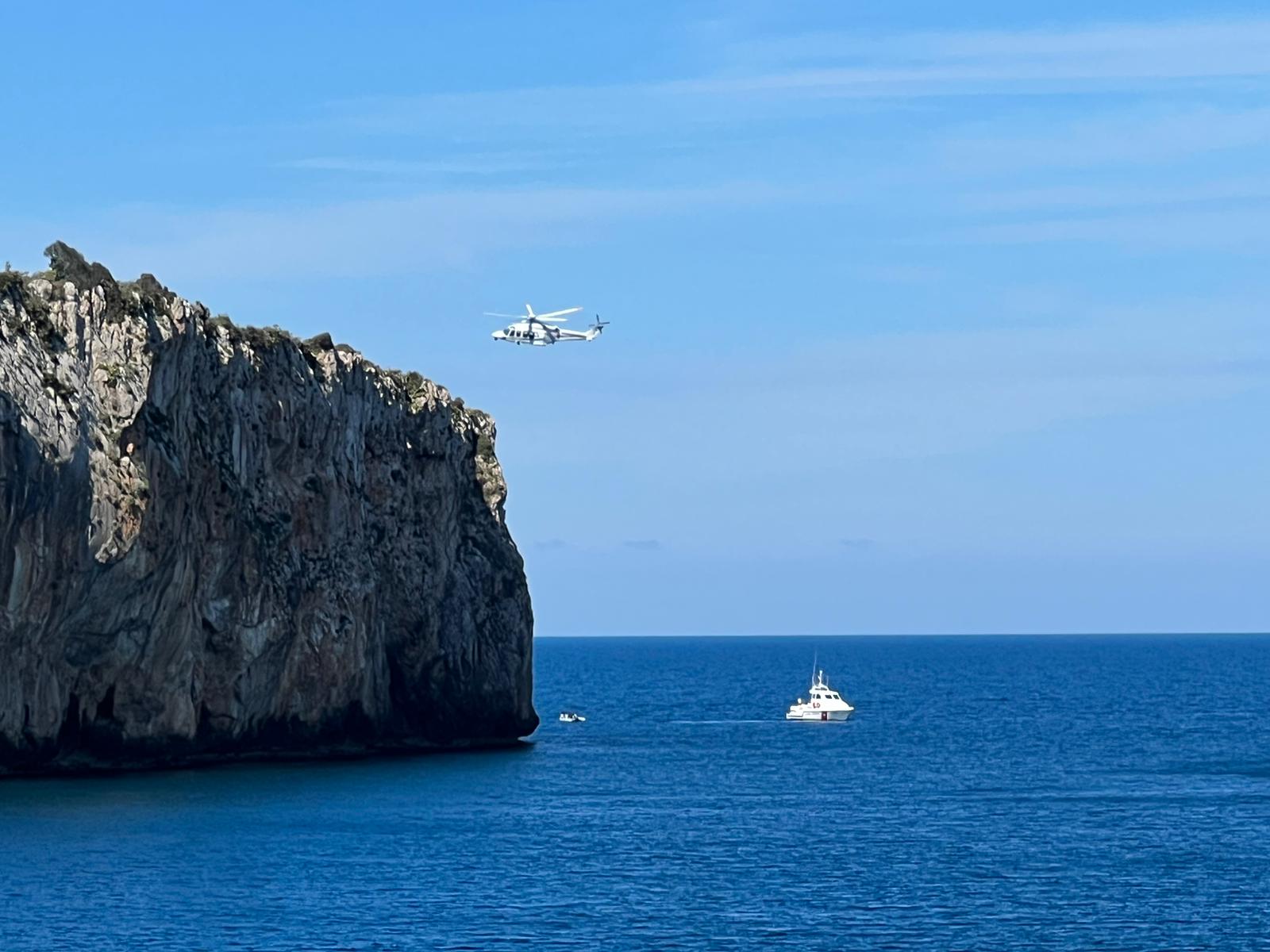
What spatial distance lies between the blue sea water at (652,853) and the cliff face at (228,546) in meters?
3.38

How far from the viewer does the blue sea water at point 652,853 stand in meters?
50.9

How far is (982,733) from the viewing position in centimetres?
12294

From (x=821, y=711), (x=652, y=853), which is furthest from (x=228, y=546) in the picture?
(x=821, y=711)

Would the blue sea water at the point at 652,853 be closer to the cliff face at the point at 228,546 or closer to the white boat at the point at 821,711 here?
the cliff face at the point at 228,546

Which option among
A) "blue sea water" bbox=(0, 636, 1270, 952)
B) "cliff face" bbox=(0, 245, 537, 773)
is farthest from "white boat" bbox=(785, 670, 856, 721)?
"cliff face" bbox=(0, 245, 537, 773)

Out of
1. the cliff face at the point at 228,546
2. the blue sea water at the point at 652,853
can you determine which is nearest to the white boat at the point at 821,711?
the blue sea water at the point at 652,853

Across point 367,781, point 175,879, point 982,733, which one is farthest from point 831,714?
point 175,879

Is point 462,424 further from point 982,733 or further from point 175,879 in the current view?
point 175,879

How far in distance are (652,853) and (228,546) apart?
103 ft

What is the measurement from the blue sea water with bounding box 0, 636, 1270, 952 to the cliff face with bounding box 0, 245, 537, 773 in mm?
3375

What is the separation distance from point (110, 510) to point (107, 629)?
16.4 feet

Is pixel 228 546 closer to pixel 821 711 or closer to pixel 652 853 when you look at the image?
pixel 652 853

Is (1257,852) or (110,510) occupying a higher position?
(110,510)

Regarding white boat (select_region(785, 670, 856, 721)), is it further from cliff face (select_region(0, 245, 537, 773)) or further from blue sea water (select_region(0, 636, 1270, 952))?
cliff face (select_region(0, 245, 537, 773))
